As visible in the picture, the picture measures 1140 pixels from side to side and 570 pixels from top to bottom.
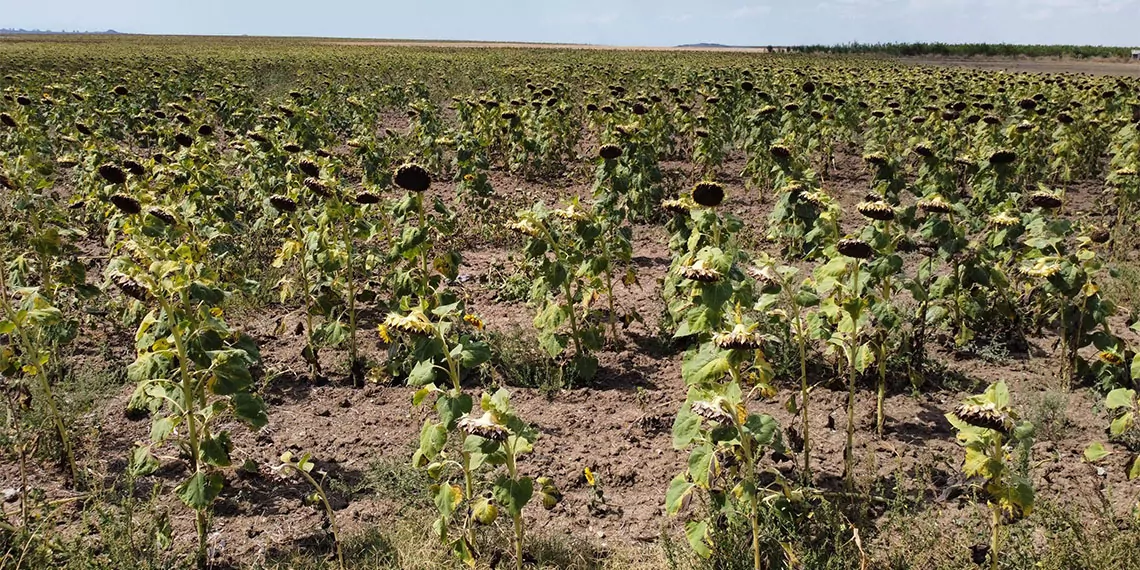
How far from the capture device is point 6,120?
762 cm

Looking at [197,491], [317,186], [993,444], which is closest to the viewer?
[993,444]

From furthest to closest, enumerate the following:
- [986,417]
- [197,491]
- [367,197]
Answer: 1. [367,197]
2. [197,491]
3. [986,417]

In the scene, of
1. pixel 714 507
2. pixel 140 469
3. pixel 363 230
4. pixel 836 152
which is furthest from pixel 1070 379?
pixel 836 152

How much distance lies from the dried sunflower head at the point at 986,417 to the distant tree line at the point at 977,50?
5925 centimetres

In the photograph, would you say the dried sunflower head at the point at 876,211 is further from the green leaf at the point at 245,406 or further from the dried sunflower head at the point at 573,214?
the green leaf at the point at 245,406

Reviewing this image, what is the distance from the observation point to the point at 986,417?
A: 2416mm

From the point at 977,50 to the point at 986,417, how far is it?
6439cm

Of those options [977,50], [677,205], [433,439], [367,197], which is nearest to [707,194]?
[677,205]

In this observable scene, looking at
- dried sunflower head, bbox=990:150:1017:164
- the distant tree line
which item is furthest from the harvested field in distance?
the distant tree line

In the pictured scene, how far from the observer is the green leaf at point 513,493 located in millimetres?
2760

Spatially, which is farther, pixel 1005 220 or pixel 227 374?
pixel 1005 220

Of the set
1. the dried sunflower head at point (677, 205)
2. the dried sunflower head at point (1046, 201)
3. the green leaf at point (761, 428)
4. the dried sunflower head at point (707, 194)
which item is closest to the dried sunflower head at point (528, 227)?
the dried sunflower head at point (677, 205)

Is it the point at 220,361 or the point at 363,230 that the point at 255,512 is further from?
the point at 363,230

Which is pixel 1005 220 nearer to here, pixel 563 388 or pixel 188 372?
pixel 563 388
